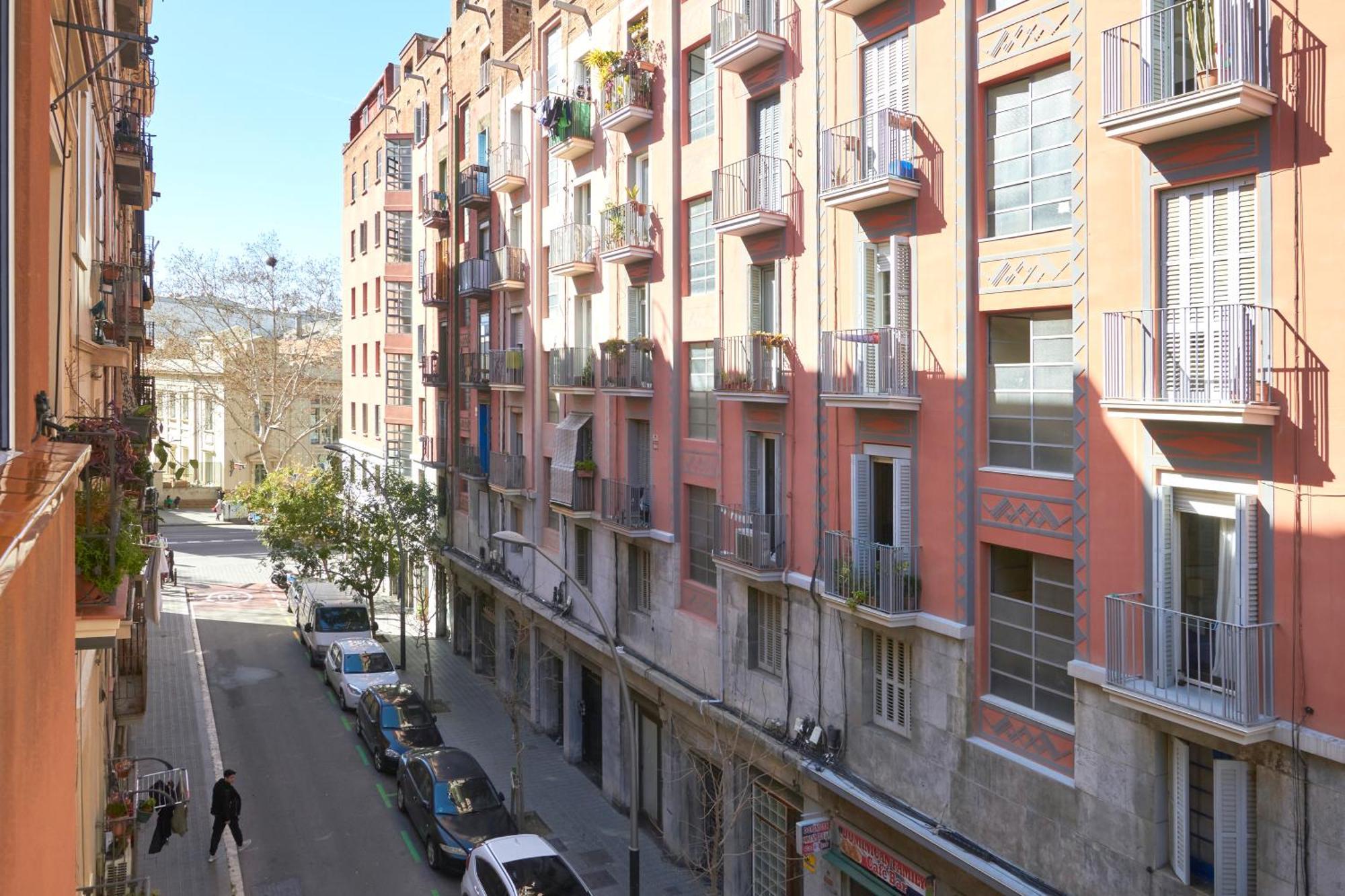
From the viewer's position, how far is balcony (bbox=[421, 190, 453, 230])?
3888 cm

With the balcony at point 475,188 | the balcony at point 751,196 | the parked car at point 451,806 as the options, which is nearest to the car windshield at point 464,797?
the parked car at point 451,806

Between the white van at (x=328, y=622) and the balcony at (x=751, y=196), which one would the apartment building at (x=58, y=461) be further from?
the white van at (x=328, y=622)

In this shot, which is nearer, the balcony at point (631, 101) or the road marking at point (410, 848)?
the road marking at point (410, 848)

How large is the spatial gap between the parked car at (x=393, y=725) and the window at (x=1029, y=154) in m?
19.5

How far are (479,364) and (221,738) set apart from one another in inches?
568

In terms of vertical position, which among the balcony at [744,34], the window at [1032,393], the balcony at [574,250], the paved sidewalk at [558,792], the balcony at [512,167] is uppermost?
the balcony at [512,167]

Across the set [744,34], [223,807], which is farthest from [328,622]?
[744,34]

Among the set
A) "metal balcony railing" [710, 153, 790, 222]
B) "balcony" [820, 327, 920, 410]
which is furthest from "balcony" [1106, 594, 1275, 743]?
"metal balcony railing" [710, 153, 790, 222]

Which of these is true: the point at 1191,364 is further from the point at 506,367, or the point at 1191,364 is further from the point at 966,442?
the point at 506,367

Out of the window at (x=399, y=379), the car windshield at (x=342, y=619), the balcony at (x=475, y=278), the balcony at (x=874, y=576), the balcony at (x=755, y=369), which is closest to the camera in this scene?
the balcony at (x=874, y=576)

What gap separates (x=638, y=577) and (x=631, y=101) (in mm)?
11402

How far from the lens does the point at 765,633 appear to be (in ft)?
62.3

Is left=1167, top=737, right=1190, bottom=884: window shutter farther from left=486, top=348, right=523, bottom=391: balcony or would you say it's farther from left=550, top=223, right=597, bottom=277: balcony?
left=486, top=348, right=523, bottom=391: balcony

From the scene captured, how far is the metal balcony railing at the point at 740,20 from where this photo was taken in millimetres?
17953
